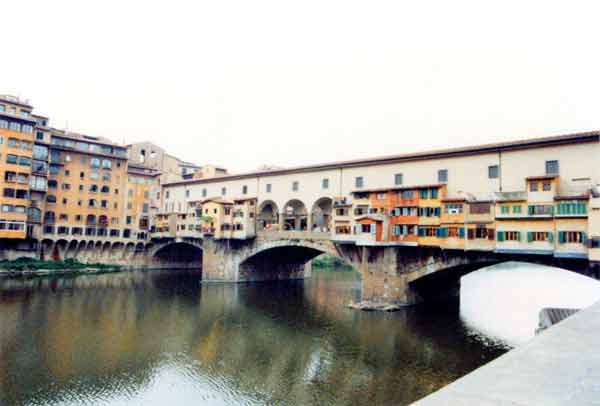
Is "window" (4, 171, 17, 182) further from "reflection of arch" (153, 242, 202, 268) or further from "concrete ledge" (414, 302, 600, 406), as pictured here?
"concrete ledge" (414, 302, 600, 406)

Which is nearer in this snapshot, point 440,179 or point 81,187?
point 440,179

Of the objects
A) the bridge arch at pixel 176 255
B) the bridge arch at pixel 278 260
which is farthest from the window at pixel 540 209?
the bridge arch at pixel 176 255

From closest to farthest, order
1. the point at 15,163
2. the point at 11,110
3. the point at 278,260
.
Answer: the point at 15,163, the point at 11,110, the point at 278,260

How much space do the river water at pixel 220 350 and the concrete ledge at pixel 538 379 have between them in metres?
10.0

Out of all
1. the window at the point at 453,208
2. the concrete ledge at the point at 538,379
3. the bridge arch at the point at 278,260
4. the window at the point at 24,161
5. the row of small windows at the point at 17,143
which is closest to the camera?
the concrete ledge at the point at 538,379

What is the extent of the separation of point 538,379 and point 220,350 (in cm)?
2116

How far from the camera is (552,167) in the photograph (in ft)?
101

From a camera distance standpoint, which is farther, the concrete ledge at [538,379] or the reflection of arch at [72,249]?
the reflection of arch at [72,249]

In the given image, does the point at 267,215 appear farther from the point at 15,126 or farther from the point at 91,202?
the point at 15,126

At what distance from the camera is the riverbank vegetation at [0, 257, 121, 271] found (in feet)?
180

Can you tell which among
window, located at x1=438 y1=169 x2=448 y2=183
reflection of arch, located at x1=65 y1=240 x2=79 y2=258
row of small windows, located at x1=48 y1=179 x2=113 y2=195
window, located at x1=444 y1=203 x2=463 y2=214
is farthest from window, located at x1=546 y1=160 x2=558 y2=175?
reflection of arch, located at x1=65 y1=240 x2=79 y2=258

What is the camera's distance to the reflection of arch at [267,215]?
5442cm

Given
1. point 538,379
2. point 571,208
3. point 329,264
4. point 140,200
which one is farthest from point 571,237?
point 140,200

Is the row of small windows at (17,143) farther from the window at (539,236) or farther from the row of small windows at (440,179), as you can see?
the window at (539,236)
